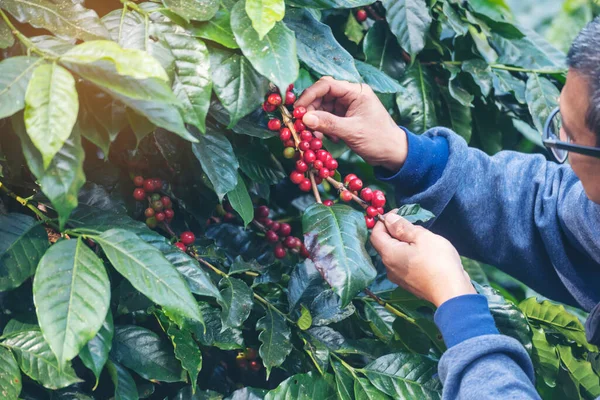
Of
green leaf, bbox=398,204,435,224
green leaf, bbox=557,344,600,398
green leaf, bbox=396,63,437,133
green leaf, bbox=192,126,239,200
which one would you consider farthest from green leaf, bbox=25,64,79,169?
green leaf, bbox=557,344,600,398

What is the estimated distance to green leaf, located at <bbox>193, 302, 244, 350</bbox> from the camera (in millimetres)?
925

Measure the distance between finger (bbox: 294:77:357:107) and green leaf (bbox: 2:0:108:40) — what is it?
0.34 metres

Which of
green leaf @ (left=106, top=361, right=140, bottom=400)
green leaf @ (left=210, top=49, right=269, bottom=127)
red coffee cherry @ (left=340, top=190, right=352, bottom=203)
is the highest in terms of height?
green leaf @ (left=210, top=49, right=269, bottom=127)

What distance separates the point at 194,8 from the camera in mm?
834

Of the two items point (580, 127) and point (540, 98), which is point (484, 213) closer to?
point (540, 98)

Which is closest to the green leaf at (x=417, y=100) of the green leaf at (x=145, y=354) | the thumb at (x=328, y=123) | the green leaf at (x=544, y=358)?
the thumb at (x=328, y=123)

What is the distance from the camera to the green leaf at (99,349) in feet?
2.46

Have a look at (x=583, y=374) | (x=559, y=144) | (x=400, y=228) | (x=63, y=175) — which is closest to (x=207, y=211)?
(x=400, y=228)

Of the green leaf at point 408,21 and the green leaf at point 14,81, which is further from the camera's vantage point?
the green leaf at point 408,21

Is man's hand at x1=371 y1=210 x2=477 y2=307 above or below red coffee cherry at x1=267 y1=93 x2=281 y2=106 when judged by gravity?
below

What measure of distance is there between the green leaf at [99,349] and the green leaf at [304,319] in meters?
0.31

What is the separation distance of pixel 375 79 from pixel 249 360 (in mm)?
512

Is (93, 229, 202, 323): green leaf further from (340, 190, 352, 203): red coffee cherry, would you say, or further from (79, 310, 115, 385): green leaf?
(340, 190, 352, 203): red coffee cherry

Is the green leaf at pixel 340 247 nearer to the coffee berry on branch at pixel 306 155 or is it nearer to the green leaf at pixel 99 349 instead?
the coffee berry on branch at pixel 306 155
